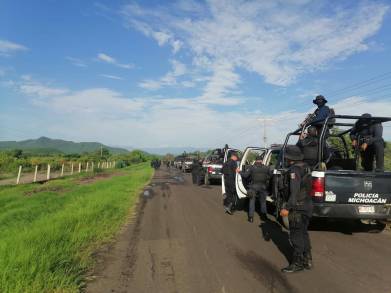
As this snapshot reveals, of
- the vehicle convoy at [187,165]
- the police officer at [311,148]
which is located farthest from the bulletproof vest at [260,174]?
the vehicle convoy at [187,165]

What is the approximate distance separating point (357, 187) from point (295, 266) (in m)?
2.82

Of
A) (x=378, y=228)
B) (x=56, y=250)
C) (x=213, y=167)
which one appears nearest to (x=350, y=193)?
(x=378, y=228)

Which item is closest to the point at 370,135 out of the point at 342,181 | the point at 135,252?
the point at 342,181

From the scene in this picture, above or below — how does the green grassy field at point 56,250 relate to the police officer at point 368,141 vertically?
below

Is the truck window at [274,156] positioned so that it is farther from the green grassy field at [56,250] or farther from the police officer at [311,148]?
the green grassy field at [56,250]

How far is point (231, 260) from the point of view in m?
6.31

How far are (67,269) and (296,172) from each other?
11.7 ft

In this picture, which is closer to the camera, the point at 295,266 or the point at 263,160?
the point at 295,266

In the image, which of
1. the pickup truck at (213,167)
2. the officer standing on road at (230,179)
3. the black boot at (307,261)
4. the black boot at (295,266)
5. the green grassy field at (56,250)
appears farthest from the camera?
the pickup truck at (213,167)

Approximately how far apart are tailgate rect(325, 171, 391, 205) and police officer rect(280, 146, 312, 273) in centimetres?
197

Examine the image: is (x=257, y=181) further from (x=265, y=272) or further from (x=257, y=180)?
(x=265, y=272)

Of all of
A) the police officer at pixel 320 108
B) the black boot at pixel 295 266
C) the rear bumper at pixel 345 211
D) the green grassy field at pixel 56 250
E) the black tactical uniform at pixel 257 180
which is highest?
the police officer at pixel 320 108

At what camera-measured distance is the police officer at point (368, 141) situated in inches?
332

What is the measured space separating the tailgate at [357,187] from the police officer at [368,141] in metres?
0.81
